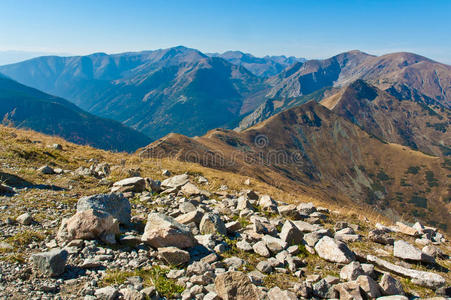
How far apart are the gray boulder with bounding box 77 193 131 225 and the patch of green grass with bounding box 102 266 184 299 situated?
2.61 m

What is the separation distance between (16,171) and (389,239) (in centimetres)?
1663

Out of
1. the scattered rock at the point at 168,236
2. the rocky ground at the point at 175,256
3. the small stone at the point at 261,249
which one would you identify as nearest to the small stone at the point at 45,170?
the rocky ground at the point at 175,256

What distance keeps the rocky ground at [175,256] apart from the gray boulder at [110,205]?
3 centimetres

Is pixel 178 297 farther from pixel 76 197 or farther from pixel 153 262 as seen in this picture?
pixel 76 197

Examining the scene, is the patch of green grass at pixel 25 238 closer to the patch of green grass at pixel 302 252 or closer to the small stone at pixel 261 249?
the small stone at pixel 261 249

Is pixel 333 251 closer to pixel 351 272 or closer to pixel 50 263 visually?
pixel 351 272

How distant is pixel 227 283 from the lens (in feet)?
18.9

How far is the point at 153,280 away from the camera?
19.5 feet

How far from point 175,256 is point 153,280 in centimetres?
103

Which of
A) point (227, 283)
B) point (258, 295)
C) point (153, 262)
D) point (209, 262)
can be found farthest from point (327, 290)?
point (153, 262)

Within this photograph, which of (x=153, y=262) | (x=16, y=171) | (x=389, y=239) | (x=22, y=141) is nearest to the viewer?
(x=153, y=262)

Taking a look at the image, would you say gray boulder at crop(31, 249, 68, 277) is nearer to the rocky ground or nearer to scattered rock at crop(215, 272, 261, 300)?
the rocky ground

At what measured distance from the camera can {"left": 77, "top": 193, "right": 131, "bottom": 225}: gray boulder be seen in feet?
26.6

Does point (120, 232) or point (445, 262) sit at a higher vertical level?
point (120, 232)
